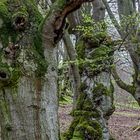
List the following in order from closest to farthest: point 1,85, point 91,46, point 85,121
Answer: point 1,85 → point 85,121 → point 91,46

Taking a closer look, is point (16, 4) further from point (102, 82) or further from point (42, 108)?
point (102, 82)

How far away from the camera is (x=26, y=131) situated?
447cm

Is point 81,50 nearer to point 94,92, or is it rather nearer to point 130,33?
point 94,92

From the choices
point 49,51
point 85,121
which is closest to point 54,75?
point 49,51

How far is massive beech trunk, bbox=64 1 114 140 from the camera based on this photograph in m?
8.09

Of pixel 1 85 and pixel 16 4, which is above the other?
pixel 16 4

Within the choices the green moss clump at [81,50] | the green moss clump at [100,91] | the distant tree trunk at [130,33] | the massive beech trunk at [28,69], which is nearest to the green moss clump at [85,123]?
the green moss clump at [100,91]

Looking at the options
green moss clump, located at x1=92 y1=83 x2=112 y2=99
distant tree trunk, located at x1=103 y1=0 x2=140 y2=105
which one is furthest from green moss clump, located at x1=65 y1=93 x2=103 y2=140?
distant tree trunk, located at x1=103 y1=0 x2=140 y2=105

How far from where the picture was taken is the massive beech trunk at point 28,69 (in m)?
4.33

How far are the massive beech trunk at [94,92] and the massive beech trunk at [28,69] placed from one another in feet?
11.1

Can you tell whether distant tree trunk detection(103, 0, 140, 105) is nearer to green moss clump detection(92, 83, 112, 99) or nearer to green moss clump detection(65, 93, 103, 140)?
green moss clump detection(92, 83, 112, 99)

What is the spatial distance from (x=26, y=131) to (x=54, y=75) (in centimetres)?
76

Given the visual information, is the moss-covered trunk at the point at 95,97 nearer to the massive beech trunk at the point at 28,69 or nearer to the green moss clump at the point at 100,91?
the green moss clump at the point at 100,91

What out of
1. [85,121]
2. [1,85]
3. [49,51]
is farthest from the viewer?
[85,121]
